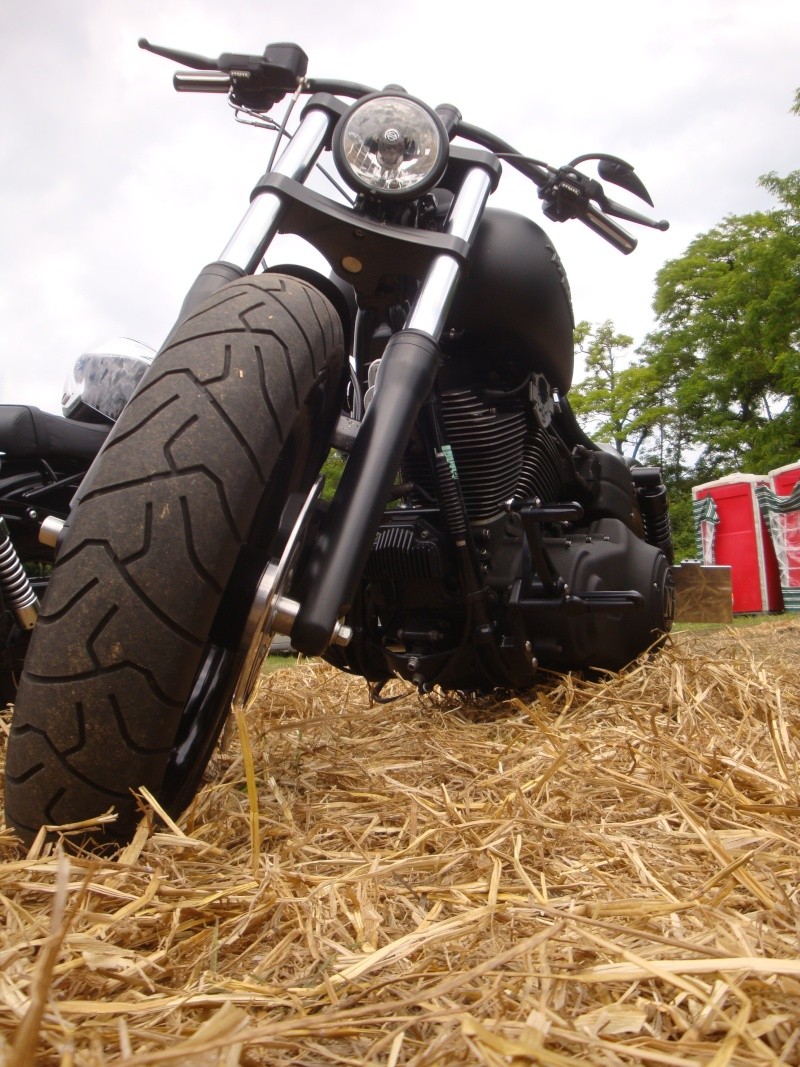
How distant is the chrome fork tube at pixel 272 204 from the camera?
1410mm

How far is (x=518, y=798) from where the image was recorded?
1163 mm

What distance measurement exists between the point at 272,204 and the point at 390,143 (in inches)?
9.0

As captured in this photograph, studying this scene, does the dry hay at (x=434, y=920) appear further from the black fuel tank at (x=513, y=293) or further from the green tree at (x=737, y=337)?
the green tree at (x=737, y=337)

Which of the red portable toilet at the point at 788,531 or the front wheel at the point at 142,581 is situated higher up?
A: the red portable toilet at the point at 788,531

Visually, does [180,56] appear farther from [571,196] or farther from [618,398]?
[618,398]

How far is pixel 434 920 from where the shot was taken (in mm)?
808

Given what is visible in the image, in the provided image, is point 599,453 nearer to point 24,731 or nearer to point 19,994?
point 24,731

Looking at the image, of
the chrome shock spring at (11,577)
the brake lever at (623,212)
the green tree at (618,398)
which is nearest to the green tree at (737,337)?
the green tree at (618,398)

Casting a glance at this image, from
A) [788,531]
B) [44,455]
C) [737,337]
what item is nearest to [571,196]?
[44,455]

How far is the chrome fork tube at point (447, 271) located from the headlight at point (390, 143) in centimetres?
13

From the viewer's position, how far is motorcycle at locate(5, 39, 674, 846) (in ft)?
2.94

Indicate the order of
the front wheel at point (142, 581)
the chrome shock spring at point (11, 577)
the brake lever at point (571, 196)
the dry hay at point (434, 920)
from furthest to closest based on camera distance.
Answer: the brake lever at point (571, 196) → the chrome shock spring at point (11, 577) → the front wheel at point (142, 581) → the dry hay at point (434, 920)

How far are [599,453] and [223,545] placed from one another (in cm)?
181

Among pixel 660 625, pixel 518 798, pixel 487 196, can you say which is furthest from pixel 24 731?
pixel 660 625
